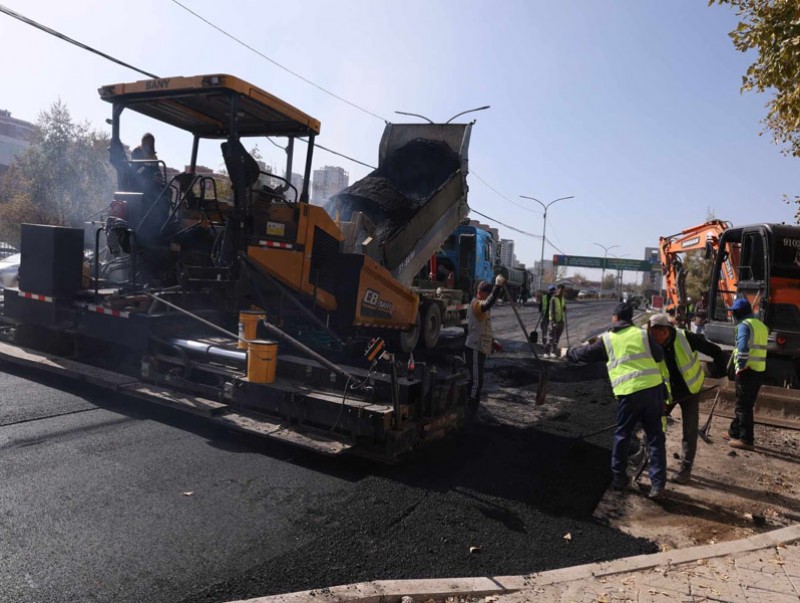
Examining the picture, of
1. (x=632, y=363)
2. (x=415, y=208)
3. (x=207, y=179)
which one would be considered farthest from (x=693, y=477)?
(x=415, y=208)

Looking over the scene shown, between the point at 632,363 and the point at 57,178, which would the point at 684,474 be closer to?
the point at 632,363

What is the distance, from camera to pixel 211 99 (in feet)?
20.4

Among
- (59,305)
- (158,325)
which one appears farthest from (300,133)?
(59,305)

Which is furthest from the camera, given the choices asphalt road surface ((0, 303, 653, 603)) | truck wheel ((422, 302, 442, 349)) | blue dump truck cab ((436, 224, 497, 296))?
blue dump truck cab ((436, 224, 497, 296))

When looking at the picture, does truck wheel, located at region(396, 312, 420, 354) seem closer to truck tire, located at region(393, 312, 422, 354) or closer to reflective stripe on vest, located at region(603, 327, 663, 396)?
truck tire, located at region(393, 312, 422, 354)

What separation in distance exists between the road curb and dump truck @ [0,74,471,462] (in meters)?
1.74

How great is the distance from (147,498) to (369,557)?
1540 mm

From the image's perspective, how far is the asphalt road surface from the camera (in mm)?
3049

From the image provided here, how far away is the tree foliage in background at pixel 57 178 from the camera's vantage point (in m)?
23.3

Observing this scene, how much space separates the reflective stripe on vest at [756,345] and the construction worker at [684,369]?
44.9 inches

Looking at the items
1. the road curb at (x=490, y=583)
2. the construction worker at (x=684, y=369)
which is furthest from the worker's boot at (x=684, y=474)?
the road curb at (x=490, y=583)

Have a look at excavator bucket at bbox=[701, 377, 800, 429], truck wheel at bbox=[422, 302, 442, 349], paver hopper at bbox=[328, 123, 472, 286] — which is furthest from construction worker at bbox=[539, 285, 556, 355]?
excavator bucket at bbox=[701, 377, 800, 429]

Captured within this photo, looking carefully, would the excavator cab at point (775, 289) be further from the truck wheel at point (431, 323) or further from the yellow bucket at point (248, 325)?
the yellow bucket at point (248, 325)

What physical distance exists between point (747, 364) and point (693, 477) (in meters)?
1.56
